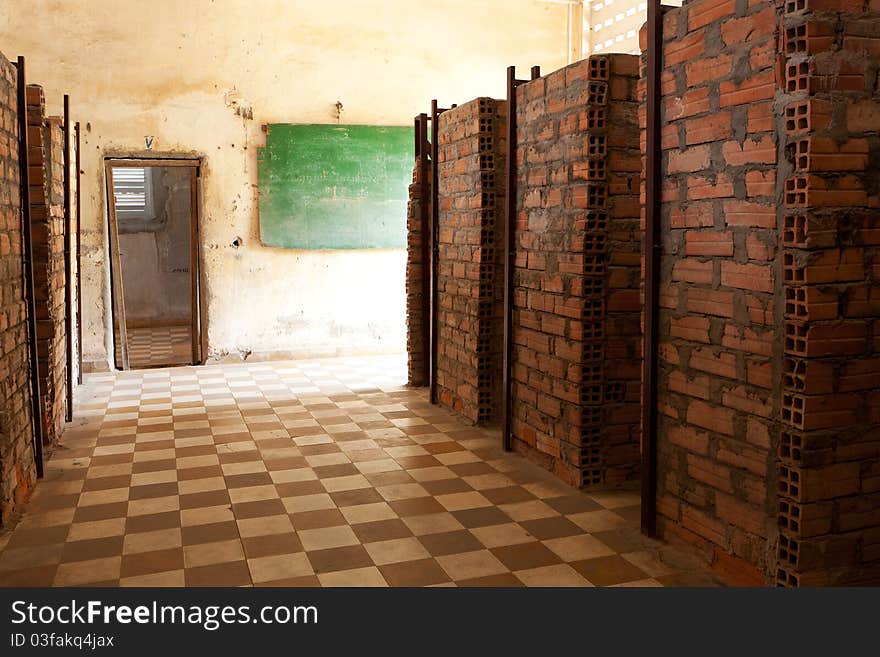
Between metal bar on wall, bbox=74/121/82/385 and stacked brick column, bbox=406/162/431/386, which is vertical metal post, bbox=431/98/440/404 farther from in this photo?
metal bar on wall, bbox=74/121/82/385

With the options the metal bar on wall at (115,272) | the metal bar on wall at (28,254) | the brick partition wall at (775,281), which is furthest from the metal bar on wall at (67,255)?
the brick partition wall at (775,281)

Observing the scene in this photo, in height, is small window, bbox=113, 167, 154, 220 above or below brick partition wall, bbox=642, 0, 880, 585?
above

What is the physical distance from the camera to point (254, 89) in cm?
890

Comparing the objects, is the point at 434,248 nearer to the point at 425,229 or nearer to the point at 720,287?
the point at 425,229

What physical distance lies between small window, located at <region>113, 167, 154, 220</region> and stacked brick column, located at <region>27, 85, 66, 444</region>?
6328 millimetres

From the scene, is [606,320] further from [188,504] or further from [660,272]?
[188,504]

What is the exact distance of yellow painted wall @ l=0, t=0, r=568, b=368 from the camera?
8375 millimetres

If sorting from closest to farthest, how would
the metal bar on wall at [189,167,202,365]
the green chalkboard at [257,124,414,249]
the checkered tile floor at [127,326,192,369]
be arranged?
the metal bar on wall at [189,167,202,365]
the green chalkboard at [257,124,414,249]
the checkered tile floor at [127,326,192,369]

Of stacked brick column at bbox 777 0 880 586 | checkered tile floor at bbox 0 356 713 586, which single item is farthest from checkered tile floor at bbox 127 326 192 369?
stacked brick column at bbox 777 0 880 586

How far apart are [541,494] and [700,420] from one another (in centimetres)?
130

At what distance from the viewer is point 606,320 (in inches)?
179

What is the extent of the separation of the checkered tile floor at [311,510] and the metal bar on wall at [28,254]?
0.32 m

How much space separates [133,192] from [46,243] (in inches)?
277

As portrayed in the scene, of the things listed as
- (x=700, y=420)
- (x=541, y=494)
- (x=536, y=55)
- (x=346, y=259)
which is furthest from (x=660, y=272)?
(x=536, y=55)
